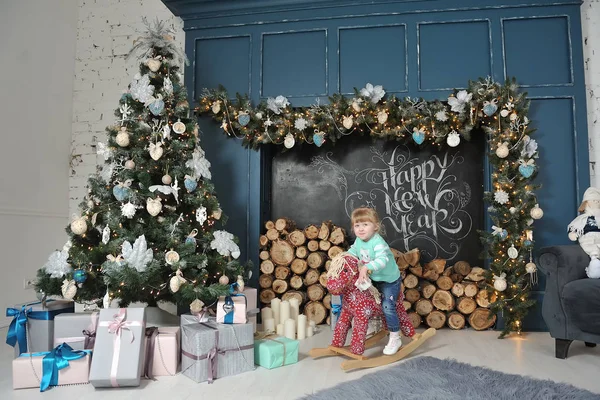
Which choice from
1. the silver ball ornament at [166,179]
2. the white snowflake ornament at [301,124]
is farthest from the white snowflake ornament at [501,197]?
the silver ball ornament at [166,179]

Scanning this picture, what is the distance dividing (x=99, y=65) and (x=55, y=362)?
3.76 metres

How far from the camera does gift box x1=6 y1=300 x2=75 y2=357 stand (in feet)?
9.01

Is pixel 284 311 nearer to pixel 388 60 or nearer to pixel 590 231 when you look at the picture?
pixel 590 231

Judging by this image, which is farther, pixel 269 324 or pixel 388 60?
pixel 388 60

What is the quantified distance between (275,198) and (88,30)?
3019mm

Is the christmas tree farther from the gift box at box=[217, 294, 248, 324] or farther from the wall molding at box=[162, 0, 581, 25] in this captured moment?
the wall molding at box=[162, 0, 581, 25]

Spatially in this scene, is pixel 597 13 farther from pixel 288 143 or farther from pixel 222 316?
pixel 222 316

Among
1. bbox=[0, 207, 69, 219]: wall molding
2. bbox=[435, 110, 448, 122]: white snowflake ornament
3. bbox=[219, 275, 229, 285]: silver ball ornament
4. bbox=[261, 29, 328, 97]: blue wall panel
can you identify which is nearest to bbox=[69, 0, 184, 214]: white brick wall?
A: bbox=[0, 207, 69, 219]: wall molding

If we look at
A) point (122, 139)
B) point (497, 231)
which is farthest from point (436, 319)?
point (122, 139)

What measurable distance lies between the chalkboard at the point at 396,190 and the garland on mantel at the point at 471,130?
0.74 feet

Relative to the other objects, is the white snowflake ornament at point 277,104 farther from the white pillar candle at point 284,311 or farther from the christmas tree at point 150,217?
the white pillar candle at point 284,311

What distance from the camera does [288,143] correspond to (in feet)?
13.4

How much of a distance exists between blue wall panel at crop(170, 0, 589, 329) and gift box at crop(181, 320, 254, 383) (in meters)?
1.64

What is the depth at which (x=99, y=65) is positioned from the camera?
511 centimetres
